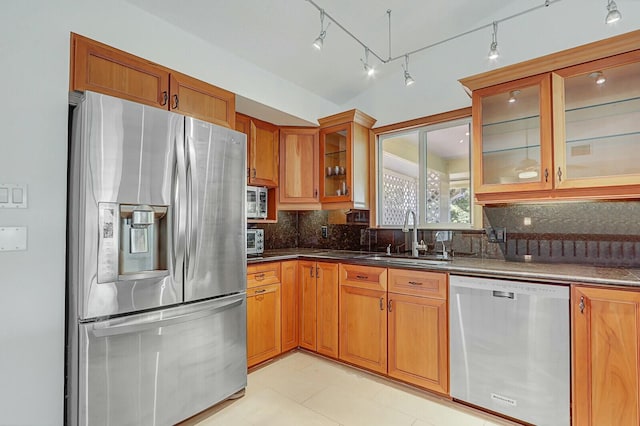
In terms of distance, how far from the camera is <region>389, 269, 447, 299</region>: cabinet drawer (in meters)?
2.24

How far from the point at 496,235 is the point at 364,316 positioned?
1255mm

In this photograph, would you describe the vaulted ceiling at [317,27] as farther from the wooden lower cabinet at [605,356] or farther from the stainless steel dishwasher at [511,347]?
the wooden lower cabinet at [605,356]

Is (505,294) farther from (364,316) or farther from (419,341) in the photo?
(364,316)

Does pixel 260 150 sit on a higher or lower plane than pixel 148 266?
higher

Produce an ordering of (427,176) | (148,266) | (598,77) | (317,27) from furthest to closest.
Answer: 1. (427,176)
2. (317,27)
3. (598,77)
4. (148,266)

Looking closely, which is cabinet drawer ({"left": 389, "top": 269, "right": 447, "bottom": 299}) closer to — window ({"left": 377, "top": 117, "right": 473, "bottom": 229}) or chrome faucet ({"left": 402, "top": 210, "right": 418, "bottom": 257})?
chrome faucet ({"left": 402, "top": 210, "right": 418, "bottom": 257})

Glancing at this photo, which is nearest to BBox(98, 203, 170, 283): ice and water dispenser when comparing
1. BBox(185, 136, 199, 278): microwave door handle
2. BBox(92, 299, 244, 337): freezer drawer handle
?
BBox(185, 136, 199, 278): microwave door handle

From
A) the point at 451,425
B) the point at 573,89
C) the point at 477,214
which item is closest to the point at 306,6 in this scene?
the point at 573,89

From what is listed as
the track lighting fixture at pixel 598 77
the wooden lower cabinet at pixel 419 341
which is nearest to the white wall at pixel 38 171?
the wooden lower cabinet at pixel 419 341

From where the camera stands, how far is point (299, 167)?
3381mm

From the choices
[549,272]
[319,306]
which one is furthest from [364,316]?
[549,272]

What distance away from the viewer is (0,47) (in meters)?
1.52

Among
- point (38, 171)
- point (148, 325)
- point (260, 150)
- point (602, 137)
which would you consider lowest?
point (148, 325)

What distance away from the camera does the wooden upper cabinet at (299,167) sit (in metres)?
3.34
